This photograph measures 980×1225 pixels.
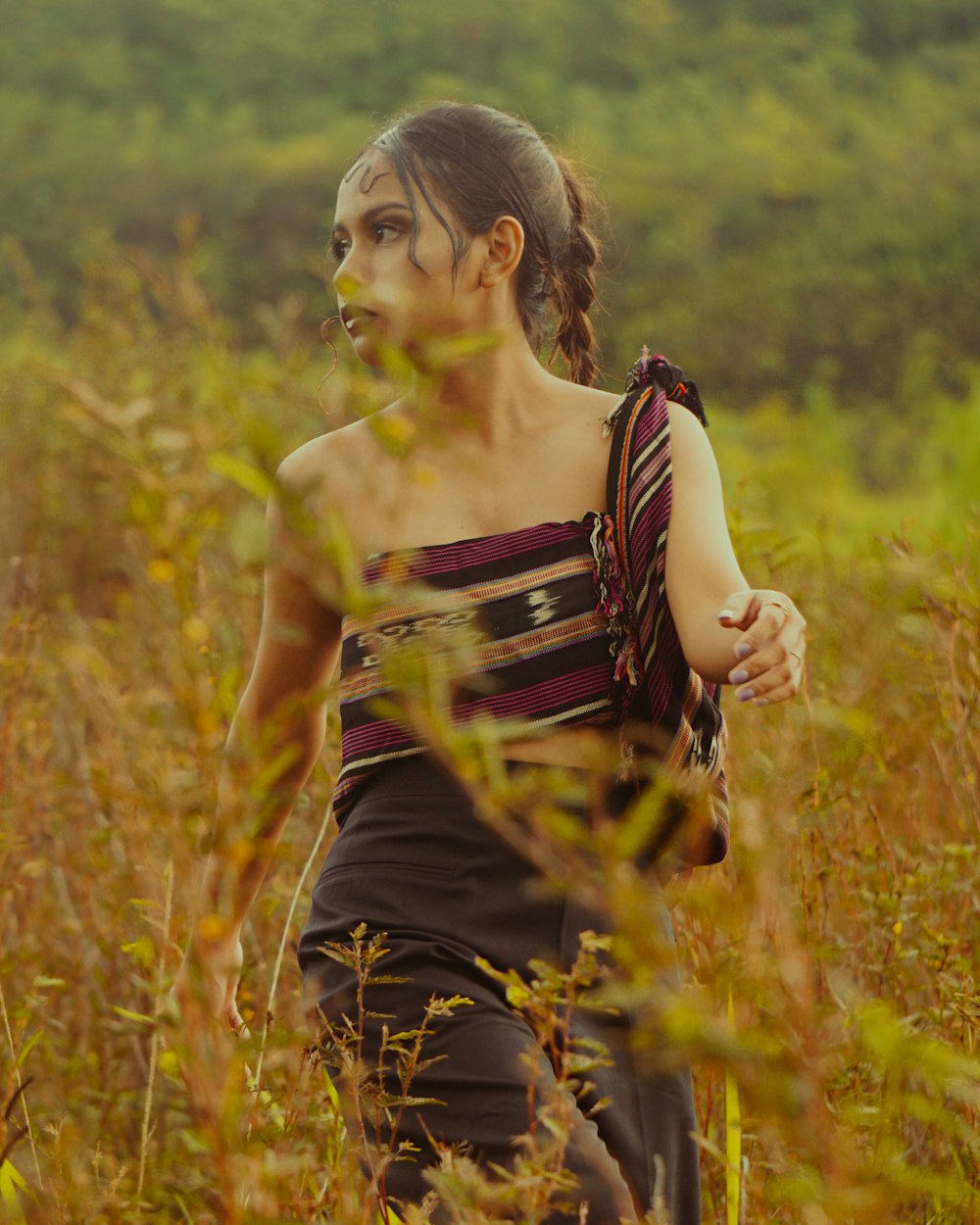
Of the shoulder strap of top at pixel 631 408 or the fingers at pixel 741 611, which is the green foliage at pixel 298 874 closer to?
the fingers at pixel 741 611

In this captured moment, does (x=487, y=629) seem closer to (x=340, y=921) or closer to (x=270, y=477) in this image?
(x=340, y=921)

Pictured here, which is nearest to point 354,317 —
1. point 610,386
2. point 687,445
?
point 687,445

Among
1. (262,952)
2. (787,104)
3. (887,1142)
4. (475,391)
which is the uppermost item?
(787,104)

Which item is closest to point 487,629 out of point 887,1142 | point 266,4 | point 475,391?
point 475,391

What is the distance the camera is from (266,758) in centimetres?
128

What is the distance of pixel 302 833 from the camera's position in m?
2.74

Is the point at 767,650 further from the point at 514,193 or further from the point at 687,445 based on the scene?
the point at 514,193

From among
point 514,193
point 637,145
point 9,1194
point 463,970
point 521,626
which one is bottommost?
point 9,1194

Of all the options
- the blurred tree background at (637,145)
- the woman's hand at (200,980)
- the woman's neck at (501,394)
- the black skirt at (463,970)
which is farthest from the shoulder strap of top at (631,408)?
the blurred tree background at (637,145)

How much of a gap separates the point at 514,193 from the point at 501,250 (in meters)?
0.10

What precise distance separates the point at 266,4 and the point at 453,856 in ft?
52.0

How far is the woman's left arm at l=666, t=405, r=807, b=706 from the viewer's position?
4.01ft

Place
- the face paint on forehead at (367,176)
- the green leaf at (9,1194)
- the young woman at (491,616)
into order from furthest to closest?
the face paint on forehead at (367,176) < the young woman at (491,616) < the green leaf at (9,1194)

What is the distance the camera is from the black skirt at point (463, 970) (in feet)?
4.67
